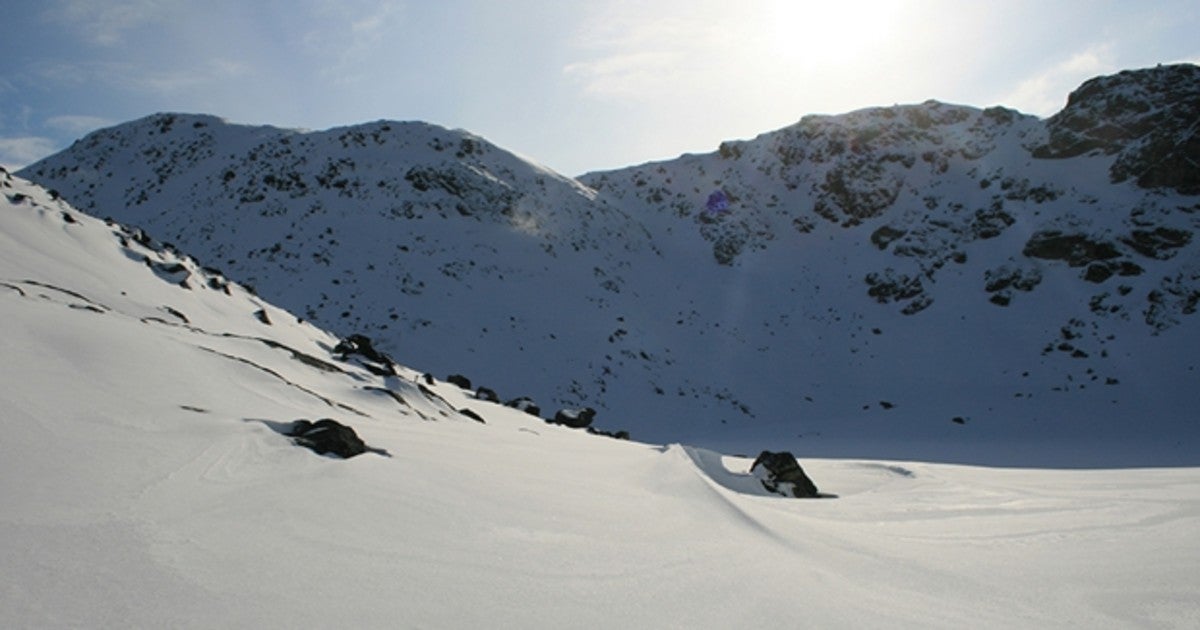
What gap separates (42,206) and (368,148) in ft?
88.5

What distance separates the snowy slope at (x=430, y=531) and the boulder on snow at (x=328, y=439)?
154 mm

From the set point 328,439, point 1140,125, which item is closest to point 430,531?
point 328,439

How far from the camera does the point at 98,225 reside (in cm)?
993

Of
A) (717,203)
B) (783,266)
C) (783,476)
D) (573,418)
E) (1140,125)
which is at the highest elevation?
(1140,125)

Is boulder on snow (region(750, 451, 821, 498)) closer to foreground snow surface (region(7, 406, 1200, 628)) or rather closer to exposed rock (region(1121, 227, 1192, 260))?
foreground snow surface (region(7, 406, 1200, 628))

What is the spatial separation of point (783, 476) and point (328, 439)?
475 cm

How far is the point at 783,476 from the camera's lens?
6387mm

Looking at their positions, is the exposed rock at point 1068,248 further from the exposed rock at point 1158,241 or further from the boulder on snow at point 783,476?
the boulder on snow at point 783,476

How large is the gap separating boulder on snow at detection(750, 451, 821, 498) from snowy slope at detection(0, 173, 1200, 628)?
37.3 inches

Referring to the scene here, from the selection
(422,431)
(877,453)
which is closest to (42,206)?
(422,431)

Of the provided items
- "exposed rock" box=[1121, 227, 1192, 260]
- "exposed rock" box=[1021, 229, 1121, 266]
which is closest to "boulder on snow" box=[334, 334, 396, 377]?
"exposed rock" box=[1021, 229, 1121, 266]

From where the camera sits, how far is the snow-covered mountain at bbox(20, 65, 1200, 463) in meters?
20.9

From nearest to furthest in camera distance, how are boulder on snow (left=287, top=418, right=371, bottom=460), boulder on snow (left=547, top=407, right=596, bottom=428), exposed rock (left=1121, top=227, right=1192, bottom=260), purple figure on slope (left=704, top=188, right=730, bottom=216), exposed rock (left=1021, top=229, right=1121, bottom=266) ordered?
boulder on snow (left=287, top=418, right=371, bottom=460), boulder on snow (left=547, top=407, right=596, bottom=428), exposed rock (left=1121, top=227, right=1192, bottom=260), exposed rock (left=1021, top=229, right=1121, bottom=266), purple figure on slope (left=704, top=188, right=730, bottom=216)

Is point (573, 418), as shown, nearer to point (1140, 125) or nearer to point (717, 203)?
point (717, 203)
